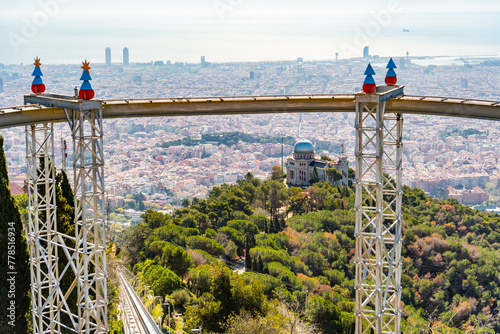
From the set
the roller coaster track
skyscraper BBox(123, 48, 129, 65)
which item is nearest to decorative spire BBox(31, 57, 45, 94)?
the roller coaster track

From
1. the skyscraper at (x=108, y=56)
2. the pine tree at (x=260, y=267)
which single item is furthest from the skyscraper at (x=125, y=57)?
the pine tree at (x=260, y=267)

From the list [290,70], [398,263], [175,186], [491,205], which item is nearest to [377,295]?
[398,263]

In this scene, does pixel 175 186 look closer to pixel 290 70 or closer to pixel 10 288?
pixel 290 70

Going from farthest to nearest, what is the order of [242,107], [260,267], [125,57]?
[125,57] < [260,267] < [242,107]

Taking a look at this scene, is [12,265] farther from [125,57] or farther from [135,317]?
[125,57]

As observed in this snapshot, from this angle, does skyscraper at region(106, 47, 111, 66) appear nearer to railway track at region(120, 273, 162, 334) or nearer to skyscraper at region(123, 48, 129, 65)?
skyscraper at region(123, 48, 129, 65)

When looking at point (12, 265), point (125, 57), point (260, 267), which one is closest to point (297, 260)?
point (260, 267)
